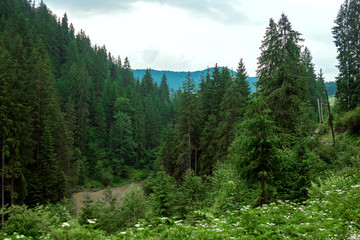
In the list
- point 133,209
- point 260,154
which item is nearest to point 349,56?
point 260,154

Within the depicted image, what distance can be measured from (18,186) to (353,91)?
1639 inches

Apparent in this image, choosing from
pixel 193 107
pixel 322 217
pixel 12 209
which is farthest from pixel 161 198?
pixel 193 107

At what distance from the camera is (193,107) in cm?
3344

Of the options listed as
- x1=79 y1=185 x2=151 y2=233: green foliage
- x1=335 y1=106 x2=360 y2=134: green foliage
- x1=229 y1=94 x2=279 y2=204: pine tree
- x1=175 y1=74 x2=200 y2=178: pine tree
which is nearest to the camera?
x1=229 y1=94 x2=279 y2=204: pine tree

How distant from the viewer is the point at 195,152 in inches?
1335

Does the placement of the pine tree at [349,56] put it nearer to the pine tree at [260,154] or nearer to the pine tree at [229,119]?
the pine tree at [229,119]

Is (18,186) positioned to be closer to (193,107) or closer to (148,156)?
(193,107)

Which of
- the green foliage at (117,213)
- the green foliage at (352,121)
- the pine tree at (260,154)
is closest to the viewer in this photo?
the pine tree at (260,154)

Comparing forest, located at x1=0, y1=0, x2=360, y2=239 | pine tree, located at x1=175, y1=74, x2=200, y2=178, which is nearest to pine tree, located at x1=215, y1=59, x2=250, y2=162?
forest, located at x1=0, y1=0, x2=360, y2=239

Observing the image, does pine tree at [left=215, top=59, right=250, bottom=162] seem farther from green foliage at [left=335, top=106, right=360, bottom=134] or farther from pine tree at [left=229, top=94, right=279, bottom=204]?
pine tree at [left=229, top=94, right=279, bottom=204]

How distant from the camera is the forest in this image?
577cm

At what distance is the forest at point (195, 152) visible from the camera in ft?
18.9

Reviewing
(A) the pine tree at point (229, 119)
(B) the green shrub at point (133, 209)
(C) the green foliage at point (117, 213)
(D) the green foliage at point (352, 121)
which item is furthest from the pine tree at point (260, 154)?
(D) the green foliage at point (352, 121)

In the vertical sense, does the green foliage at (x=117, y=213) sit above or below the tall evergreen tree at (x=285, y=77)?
below
